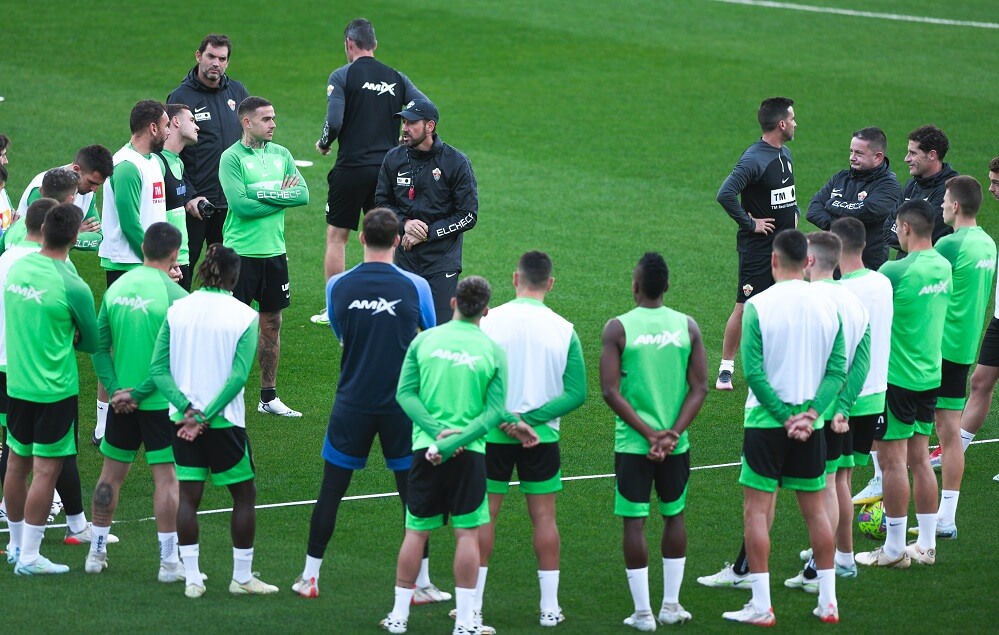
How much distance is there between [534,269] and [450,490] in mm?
1235

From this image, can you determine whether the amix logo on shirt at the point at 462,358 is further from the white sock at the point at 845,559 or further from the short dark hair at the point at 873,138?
the short dark hair at the point at 873,138

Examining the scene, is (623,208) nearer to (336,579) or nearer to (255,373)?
(255,373)

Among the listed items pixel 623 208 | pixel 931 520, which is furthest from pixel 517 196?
pixel 931 520

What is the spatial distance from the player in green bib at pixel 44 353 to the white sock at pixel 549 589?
109 inches

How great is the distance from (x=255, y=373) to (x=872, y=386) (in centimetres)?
591

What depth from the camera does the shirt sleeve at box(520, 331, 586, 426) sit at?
6.98 metres

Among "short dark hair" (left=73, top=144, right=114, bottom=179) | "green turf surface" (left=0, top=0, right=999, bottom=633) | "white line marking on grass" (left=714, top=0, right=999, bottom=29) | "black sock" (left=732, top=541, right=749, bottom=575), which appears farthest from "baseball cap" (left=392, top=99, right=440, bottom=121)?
"white line marking on grass" (left=714, top=0, right=999, bottom=29)

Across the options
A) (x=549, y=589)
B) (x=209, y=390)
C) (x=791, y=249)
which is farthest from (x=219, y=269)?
(x=791, y=249)

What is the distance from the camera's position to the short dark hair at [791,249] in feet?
23.5

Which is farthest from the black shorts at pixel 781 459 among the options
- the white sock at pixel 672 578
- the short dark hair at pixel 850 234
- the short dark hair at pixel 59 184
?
the short dark hair at pixel 59 184

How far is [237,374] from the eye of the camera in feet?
23.4

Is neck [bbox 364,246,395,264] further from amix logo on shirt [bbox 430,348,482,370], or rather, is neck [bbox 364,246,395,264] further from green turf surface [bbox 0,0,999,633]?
green turf surface [bbox 0,0,999,633]

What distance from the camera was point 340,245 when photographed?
12.8 m

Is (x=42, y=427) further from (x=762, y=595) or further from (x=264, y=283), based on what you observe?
(x=762, y=595)
